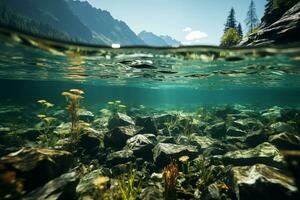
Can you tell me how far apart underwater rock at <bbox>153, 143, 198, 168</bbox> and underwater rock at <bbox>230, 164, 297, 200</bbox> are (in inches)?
143

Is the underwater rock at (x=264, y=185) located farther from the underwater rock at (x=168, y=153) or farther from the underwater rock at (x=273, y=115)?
the underwater rock at (x=273, y=115)

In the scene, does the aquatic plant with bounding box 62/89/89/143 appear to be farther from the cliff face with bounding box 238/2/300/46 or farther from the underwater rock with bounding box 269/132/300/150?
the cliff face with bounding box 238/2/300/46

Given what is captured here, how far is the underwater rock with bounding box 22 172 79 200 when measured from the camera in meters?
7.30

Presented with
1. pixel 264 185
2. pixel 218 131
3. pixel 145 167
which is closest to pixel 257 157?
pixel 264 185

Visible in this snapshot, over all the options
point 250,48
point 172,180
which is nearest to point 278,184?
point 172,180

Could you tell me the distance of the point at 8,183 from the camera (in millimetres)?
7602

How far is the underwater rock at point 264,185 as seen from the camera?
24.7 feet

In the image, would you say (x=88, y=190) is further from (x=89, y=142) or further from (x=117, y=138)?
(x=117, y=138)

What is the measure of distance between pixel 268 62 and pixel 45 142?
663 inches

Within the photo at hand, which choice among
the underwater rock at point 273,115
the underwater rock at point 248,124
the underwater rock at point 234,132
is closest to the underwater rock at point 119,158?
the underwater rock at point 234,132

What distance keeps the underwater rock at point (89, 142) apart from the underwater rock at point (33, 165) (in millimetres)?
4473

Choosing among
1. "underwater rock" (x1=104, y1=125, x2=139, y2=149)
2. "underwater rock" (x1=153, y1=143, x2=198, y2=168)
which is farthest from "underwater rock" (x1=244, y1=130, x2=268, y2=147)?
"underwater rock" (x1=104, y1=125, x2=139, y2=149)

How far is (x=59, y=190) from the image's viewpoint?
24.5 ft

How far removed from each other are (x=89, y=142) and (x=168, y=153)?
5084 mm
